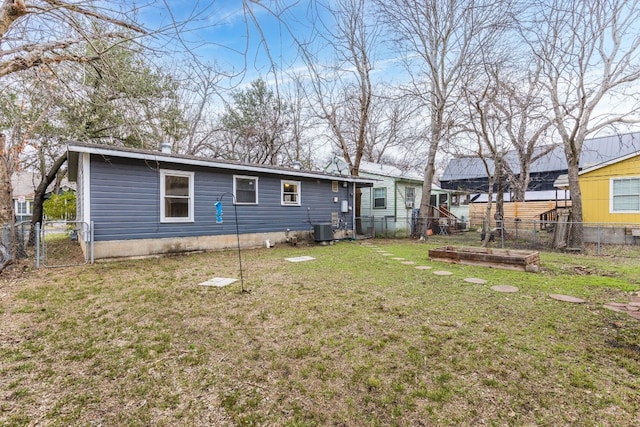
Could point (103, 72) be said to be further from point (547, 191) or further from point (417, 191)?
point (547, 191)

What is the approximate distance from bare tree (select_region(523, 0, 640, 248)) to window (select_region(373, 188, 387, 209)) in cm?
776

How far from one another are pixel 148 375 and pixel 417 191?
53.2 ft

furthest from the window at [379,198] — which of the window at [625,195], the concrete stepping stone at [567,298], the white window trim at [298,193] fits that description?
the concrete stepping stone at [567,298]

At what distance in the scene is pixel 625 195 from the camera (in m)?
10.9

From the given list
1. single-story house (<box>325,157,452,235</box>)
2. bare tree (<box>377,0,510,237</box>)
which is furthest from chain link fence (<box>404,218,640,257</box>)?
single-story house (<box>325,157,452,235</box>)

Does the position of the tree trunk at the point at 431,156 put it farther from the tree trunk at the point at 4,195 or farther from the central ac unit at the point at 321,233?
the tree trunk at the point at 4,195

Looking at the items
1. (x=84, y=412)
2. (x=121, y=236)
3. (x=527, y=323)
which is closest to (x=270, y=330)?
(x=84, y=412)

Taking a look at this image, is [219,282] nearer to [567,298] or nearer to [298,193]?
[567,298]

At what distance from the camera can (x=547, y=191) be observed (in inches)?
1010

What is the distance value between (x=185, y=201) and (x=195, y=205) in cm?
29

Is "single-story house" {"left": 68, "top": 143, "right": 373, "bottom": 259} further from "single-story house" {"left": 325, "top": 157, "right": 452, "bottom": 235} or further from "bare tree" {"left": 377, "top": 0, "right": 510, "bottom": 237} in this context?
"bare tree" {"left": 377, "top": 0, "right": 510, "bottom": 237}

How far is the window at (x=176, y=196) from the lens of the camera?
8375 mm

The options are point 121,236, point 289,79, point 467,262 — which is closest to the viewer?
point 289,79

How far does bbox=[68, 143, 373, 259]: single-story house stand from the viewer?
7.33 metres
